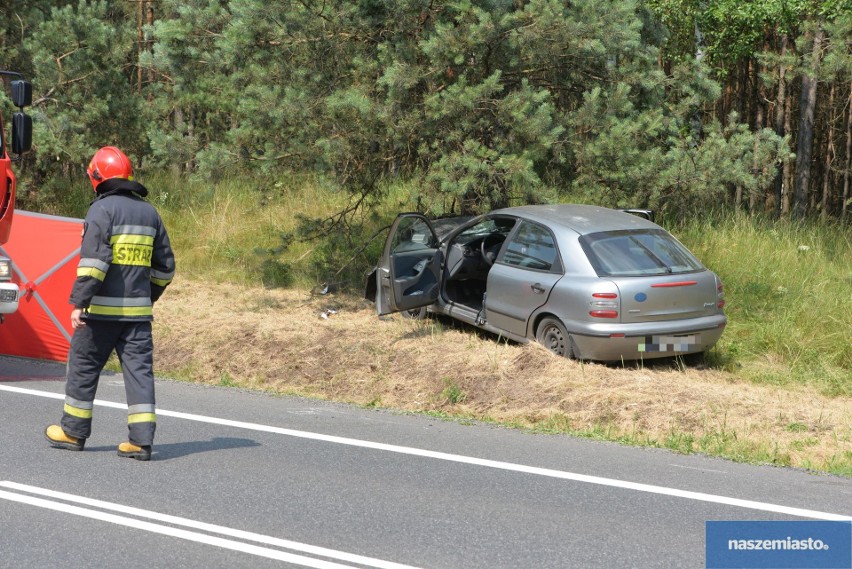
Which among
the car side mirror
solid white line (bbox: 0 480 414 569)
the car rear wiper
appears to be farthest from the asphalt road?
the car side mirror

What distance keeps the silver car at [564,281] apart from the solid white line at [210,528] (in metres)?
4.88

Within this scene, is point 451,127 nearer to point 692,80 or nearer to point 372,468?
point 692,80

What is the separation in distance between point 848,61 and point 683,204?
606cm

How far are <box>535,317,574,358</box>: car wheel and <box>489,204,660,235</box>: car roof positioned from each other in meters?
0.95

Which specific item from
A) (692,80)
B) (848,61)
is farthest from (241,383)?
(848,61)

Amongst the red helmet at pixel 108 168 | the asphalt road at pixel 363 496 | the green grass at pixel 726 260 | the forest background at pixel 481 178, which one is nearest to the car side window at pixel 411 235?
the forest background at pixel 481 178

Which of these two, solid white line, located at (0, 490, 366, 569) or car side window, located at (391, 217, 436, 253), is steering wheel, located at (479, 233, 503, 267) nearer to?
car side window, located at (391, 217, 436, 253)

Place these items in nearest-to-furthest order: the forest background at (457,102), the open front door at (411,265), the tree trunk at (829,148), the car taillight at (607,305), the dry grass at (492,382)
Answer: the dry grass at (492,382)
the car taillight at (607,305)
the open front door at (411,265)
the forest background at (457,102)
the tree trunk at (829,148)

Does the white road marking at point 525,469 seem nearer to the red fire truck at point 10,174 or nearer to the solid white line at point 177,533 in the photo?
the red fire truck at point 10,174

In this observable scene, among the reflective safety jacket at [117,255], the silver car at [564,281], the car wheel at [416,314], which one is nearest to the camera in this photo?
the reflective safety jacket at [117,255]

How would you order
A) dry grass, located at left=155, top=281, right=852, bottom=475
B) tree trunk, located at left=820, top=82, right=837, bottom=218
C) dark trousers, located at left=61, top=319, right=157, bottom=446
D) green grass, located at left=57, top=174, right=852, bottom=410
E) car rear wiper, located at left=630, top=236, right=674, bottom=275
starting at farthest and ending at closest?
1. tree trunk, located at left=820, top=82, right=837, bottom=218
2. green grass, located at left=57, top=174, right=852, bottom=410
3. car rear wiper, located at left=630, top=236, right=674, bottom=275
4. dry grass, located at left=155, top=281, right=852, bottom=475
5. dark trousers, located at left=61, top=319, right=157, bottom=446

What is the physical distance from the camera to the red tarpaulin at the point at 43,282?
34.8 ft

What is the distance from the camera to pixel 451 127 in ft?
41.4

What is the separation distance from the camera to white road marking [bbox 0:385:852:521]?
601 centimetres
